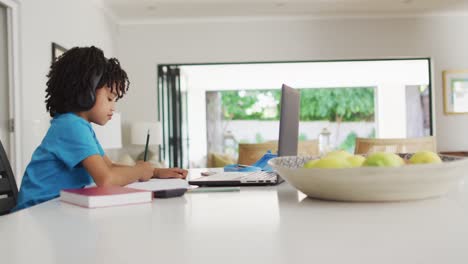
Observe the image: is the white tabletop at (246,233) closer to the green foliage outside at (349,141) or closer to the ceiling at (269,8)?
the ceiling at (269,8)

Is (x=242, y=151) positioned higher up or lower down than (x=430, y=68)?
lower down

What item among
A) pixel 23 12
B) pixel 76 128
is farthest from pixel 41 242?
pixel 23 12

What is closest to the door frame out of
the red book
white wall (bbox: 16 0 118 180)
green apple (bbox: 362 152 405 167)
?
white wall (bbox: 16 0 118 180)

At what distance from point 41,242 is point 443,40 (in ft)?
21.4

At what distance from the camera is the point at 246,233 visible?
63 centimetres

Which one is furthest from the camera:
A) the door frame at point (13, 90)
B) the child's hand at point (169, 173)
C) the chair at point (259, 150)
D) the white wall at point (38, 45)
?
the white wall at point (38, 45)

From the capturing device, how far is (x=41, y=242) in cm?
62

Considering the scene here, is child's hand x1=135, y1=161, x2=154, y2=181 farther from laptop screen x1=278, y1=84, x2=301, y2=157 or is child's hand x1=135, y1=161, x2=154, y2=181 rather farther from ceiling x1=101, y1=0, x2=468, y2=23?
ceiling x1=101, y1=0, x2=468, y2=23

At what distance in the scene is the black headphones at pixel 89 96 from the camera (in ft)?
5.54

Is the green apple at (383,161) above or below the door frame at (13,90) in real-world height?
below

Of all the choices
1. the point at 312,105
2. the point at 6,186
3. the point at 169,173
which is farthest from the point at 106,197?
the point at 312,105

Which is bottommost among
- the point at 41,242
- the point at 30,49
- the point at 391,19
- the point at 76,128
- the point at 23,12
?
the point at 41,242

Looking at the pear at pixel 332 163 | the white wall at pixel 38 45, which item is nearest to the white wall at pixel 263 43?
the white wall at pixel 38 45

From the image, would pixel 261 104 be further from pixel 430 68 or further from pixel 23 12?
pixel 23 12
